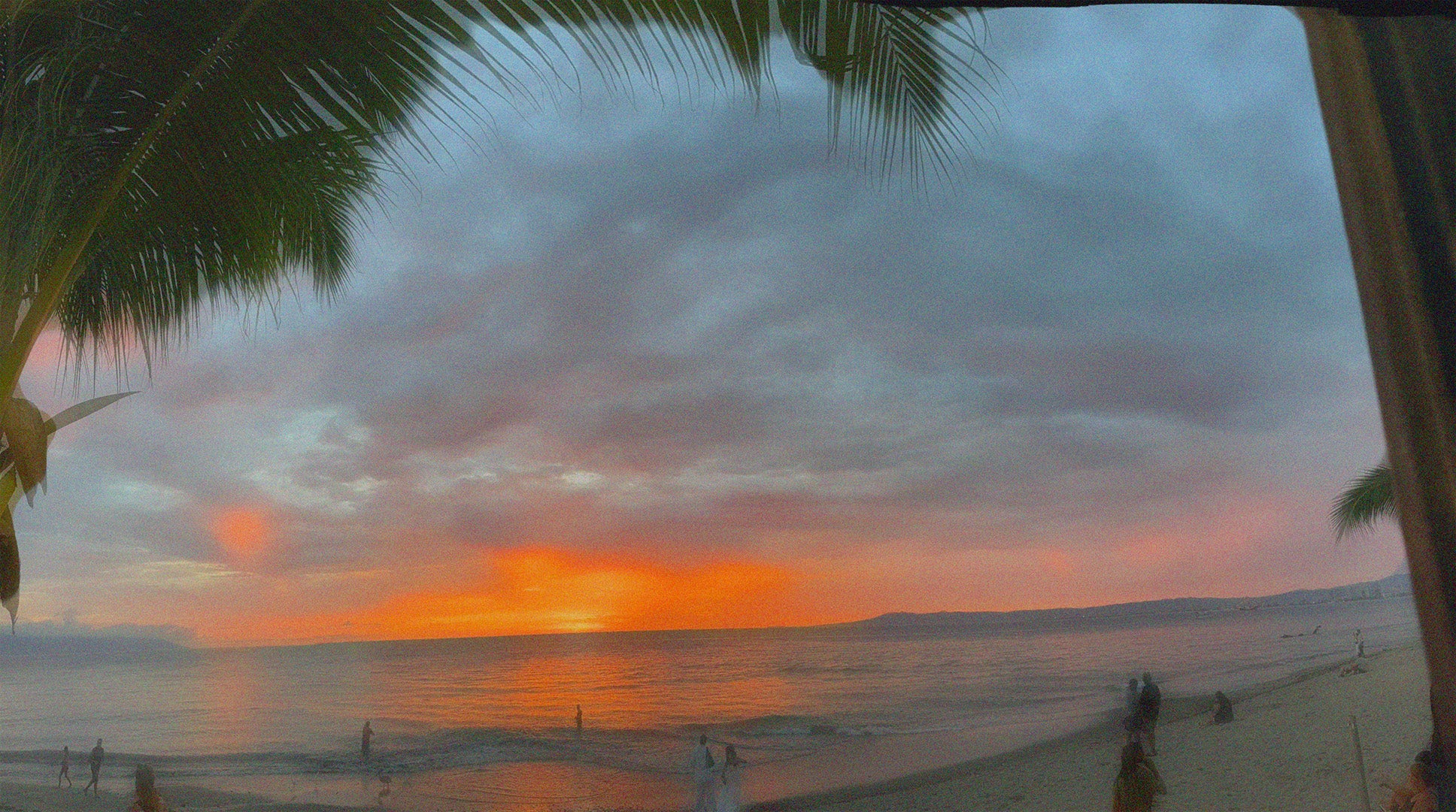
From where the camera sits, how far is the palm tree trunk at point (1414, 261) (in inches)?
25.5

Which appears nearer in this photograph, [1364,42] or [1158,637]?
[1364,42]

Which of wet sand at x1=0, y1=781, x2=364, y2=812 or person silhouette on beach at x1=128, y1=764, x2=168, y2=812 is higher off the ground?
person silhouette on beach at x1=128, y1=764, x2=168, y2=812

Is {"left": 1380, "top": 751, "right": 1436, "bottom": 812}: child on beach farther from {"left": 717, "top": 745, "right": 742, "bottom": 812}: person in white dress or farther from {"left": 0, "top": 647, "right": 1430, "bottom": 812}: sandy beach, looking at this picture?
{"left": 717, "top": 745, "right": 742, "bottom": 812}: person in white dress

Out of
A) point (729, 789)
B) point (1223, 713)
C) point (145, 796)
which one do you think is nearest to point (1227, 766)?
point (1223, 713)

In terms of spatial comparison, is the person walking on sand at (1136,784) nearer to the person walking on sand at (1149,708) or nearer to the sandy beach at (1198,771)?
the sandy beach at (1198,771)

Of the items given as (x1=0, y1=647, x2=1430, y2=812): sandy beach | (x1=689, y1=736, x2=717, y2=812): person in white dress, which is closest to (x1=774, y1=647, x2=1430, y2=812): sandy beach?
(x1=0, y1=647, x2=1430, y2=812): sandy beach

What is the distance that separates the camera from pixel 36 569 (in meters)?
46.3

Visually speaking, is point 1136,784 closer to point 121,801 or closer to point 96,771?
point 96,771

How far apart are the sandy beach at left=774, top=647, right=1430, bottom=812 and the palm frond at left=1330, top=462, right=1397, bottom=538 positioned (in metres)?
2.79

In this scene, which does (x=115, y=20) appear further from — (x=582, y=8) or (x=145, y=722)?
(x=145, y=722)

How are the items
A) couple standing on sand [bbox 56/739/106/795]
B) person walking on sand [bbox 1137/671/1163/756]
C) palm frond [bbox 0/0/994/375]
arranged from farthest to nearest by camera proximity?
1. couple standing on sand [bbox 56/739/106/795]
2. person walking on sand [bbox 1137/671/1163/756]
3. palm frond [bbox 0/0/994/375]

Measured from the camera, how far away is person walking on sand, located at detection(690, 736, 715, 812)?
1085 cm

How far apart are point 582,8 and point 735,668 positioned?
Result: 131 ft

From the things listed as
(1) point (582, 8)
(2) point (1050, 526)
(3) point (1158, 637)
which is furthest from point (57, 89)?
(3) point (1158, 637)
